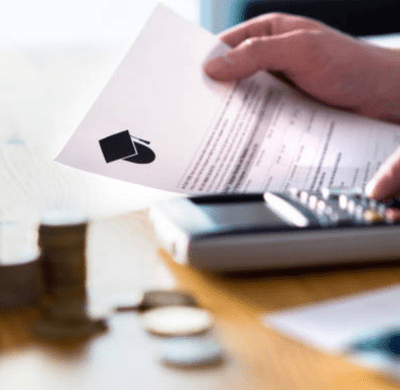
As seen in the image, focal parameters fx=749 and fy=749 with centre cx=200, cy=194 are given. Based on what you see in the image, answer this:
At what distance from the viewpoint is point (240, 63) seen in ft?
2.91

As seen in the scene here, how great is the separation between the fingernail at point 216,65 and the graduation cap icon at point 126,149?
154mm

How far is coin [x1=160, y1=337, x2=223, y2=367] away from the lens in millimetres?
373

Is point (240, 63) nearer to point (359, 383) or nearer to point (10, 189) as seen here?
point (10, 189)

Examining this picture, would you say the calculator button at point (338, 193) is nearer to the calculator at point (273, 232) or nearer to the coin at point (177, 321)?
the calculator at point (273, 232)

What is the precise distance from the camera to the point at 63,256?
1.57 ft

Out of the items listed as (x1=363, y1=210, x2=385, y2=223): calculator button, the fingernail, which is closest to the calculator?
(x1=363, y1=210, x2=385, y2=223): calculator button

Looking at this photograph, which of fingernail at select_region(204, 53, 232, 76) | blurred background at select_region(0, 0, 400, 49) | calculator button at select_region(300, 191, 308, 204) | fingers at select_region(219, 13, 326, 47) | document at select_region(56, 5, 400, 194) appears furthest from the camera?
blurred background at select_region(0, 0, 400, 49)

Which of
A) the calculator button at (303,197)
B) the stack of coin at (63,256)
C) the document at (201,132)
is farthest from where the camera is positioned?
the document at (201,132)

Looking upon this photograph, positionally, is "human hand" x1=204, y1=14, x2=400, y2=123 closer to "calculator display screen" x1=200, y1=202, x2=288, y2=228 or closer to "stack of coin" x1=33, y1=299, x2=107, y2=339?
"calculator display screen" x1=200, y1=202, x2=288, y2=228

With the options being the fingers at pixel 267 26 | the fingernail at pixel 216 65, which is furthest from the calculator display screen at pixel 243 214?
the fingers at pixel 267 26

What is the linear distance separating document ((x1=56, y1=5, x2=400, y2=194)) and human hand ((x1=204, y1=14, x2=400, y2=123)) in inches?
1.8

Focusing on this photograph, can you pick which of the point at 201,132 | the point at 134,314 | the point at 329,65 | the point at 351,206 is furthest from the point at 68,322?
the point at 329,65

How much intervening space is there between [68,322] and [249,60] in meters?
0.55

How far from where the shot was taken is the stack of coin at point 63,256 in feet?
1.56
